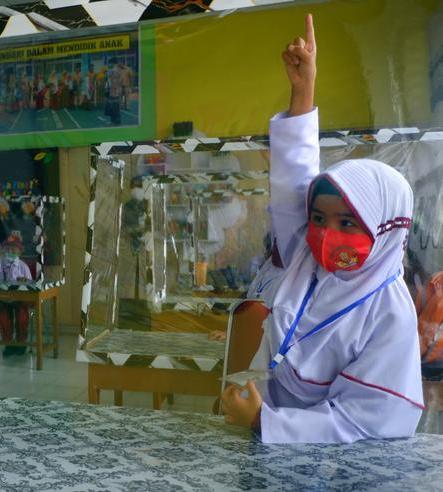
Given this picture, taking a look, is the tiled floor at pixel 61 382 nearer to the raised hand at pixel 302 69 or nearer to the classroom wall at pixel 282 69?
the classroom wall at pixel 282 69

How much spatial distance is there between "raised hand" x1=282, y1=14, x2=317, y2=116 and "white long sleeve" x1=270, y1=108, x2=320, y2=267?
0.07 ft

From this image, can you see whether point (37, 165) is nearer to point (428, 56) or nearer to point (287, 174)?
point (287, 174)

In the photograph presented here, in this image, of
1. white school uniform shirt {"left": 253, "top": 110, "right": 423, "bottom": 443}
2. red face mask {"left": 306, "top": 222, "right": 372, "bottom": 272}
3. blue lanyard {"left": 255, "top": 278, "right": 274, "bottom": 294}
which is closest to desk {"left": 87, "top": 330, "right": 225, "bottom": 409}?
blue lanyard {"left": 255, "top": 278, "right": 274, "bottom": 294}

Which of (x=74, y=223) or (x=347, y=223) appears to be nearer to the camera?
(x=347, y=223)

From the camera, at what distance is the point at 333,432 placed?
0.67 meters

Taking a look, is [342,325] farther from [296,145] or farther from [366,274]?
[296,145]

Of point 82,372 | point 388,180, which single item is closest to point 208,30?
point 388,180

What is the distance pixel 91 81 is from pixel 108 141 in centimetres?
14

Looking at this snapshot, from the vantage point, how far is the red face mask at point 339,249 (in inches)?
29.3

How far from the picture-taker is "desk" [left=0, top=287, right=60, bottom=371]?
52.2 inches

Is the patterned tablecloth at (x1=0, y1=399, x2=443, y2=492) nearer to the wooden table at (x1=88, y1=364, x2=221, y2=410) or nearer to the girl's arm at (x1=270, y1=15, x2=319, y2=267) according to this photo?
the girl's arm at (x1=270, y1=15, x2=319, y2=267)

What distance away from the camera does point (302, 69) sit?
83 cm

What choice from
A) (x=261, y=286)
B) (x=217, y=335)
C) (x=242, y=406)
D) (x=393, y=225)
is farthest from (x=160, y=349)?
(x=393, y=225)

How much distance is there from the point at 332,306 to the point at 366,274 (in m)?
0.07
